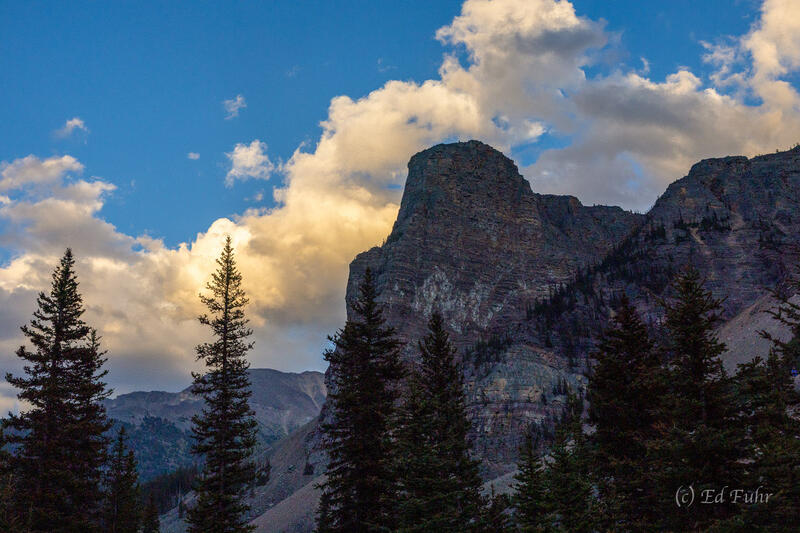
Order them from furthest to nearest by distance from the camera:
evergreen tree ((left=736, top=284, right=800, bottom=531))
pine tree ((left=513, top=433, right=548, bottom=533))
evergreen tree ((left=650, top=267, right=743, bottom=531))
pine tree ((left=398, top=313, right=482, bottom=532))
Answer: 1. pine tree ((left=513, top=433, right=548, bottom=533))
2. pine tree ((left=398, top=313, right=482, bottom=532))
3. evergreen tree ((left=650, top=267, right=743, bottom=531))
4. evergreen tree ((left=736, top=284, right=800, bottom=531))

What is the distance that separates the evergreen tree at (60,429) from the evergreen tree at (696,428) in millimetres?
27617

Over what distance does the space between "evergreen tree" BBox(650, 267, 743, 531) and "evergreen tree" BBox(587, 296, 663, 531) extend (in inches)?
95.2

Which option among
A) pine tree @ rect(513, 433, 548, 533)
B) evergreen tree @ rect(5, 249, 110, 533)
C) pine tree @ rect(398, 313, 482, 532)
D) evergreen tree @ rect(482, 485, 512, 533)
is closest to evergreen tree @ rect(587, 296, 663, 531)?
pine tree @ rect(513, 433, 548, 533)

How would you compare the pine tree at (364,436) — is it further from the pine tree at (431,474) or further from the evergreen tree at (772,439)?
the evergreen tree at (772,439)

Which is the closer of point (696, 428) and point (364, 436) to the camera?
point (696, 428)

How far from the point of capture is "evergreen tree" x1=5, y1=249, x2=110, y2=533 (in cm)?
3067

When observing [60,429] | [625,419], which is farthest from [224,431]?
[625,419]

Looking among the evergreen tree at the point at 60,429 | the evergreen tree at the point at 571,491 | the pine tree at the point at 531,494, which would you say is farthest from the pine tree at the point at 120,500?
the evergreen tree at the point at 571,491

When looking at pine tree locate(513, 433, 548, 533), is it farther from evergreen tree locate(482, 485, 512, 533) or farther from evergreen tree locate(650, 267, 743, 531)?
evergreen tree locate(650, 267, 743, 531)

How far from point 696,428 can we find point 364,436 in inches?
623

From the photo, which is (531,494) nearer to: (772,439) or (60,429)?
(772,439)

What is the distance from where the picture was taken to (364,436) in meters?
30.1

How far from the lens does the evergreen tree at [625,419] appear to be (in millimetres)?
23359

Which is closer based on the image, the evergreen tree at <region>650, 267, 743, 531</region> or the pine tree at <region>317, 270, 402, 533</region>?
the evergreen tree at <region>650, 267, 743, 531</region>
